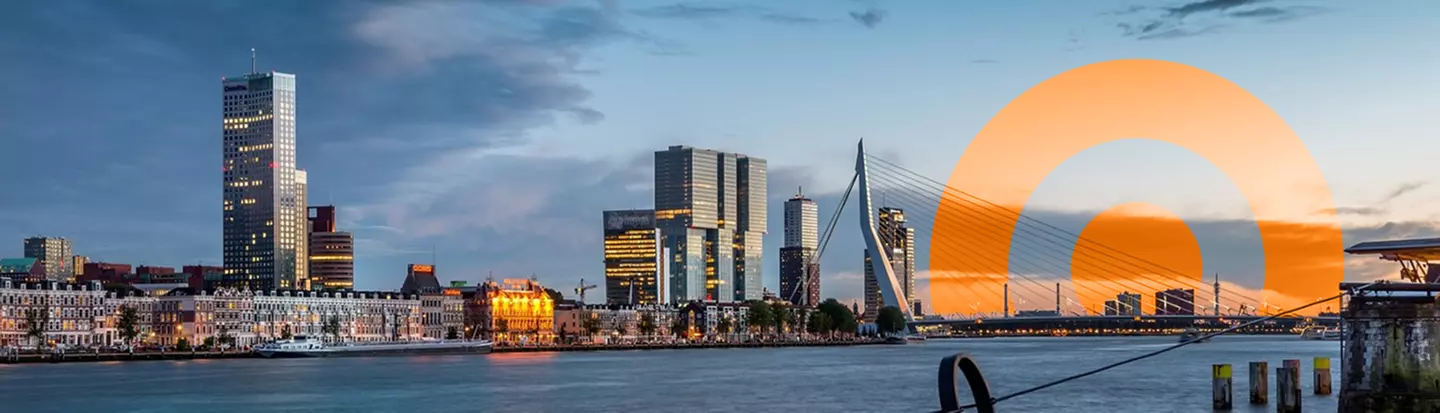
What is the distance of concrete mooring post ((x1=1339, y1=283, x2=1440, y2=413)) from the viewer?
1216 inches

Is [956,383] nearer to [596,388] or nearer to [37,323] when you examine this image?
[596,388]

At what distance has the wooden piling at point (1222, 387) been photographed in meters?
52.8

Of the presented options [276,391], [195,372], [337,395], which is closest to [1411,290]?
[337,395]

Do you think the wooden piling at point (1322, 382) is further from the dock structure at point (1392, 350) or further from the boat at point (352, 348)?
the boat at point (352, 348)

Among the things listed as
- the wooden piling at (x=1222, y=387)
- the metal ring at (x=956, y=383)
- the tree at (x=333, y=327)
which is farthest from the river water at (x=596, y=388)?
the tree at (x=333, y=327)

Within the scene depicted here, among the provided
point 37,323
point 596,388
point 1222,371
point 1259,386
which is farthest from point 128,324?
point 1259,386

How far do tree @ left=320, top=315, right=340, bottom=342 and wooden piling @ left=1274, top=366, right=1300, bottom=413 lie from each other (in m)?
149

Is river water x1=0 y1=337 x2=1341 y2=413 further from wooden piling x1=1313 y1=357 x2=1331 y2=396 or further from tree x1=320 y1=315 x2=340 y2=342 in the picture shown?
tree x1=320 y1=315 x2=340 y2=342

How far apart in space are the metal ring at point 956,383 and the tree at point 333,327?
562 feet

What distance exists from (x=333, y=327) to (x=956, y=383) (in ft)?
569

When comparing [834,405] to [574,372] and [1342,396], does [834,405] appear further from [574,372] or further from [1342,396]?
[574,372]

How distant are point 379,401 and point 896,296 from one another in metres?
87.0

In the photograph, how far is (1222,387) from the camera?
177 ft

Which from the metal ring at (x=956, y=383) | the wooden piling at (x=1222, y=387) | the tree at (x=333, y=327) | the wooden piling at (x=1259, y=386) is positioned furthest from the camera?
the tree at (x=333, y=327)
